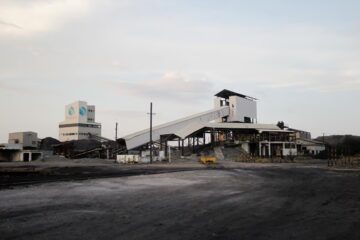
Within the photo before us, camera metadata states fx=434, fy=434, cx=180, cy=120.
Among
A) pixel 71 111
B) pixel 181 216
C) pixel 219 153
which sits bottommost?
pixel 181 216

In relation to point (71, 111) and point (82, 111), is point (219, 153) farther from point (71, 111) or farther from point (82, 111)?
point (71, 111)

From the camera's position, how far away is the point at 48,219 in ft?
38.1

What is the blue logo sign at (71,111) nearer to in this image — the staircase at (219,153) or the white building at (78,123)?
the white building at (78,123)

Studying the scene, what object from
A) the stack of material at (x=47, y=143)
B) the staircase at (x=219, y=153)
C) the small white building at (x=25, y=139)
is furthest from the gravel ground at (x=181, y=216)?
the stack of material at (x=47, y=143)

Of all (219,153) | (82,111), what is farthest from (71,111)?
(219,153)

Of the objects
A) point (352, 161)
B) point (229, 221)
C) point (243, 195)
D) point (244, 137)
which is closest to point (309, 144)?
point (244, 137)

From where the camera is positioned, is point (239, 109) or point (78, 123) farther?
point (78, 123)

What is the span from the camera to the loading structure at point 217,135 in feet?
277

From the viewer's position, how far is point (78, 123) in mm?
167625

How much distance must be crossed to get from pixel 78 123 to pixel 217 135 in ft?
285

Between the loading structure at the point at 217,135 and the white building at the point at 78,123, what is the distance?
77.0 meters

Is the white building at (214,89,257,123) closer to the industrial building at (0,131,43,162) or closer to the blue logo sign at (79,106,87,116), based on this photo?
the industrial building at (0,131,43,162)

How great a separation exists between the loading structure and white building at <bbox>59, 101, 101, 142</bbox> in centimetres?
7704

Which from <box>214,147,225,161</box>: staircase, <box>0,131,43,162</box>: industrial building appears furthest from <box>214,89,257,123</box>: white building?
<box>0,131,43,162</box>: industrial building
